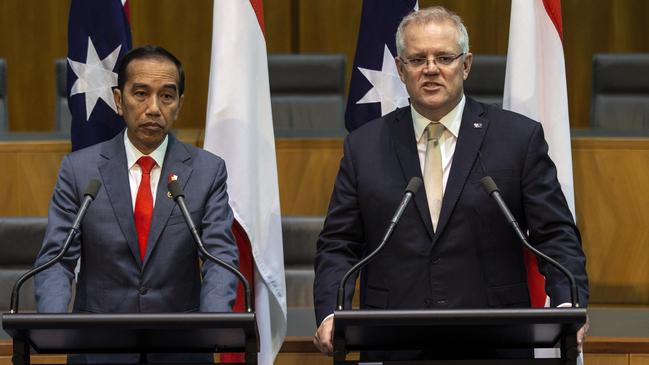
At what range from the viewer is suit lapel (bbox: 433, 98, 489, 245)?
2.24 metres

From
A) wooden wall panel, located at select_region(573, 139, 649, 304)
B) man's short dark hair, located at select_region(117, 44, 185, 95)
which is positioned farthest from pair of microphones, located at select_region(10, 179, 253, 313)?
wooden wall panel, located at select_region(573, 139, 649, 304)

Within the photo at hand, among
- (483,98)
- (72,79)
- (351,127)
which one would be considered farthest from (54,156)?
(483,98)

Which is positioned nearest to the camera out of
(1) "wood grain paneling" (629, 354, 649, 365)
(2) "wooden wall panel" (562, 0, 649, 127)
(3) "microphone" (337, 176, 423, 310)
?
(3) "microphone" (337, 176, 423, 310)

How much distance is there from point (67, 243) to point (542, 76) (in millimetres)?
1581

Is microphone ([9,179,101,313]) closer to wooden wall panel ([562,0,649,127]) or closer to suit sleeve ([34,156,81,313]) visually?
suit sleeve ([34,156,81,313])

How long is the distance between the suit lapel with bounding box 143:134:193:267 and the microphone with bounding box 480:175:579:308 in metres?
0.65

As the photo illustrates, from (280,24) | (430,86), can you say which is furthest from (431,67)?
(280,24)

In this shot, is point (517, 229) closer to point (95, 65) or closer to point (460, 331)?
point (460, 331)

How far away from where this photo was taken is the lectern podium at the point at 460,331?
1.83 metres

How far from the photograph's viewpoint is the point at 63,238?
2221 mm

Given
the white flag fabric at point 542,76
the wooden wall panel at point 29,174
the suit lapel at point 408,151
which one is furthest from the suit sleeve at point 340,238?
the wooden wall panel at point 29,174

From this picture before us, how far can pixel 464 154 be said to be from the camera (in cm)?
227

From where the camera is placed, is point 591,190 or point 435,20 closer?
point 435,20

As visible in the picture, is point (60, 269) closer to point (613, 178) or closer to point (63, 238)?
point (63, 238)
